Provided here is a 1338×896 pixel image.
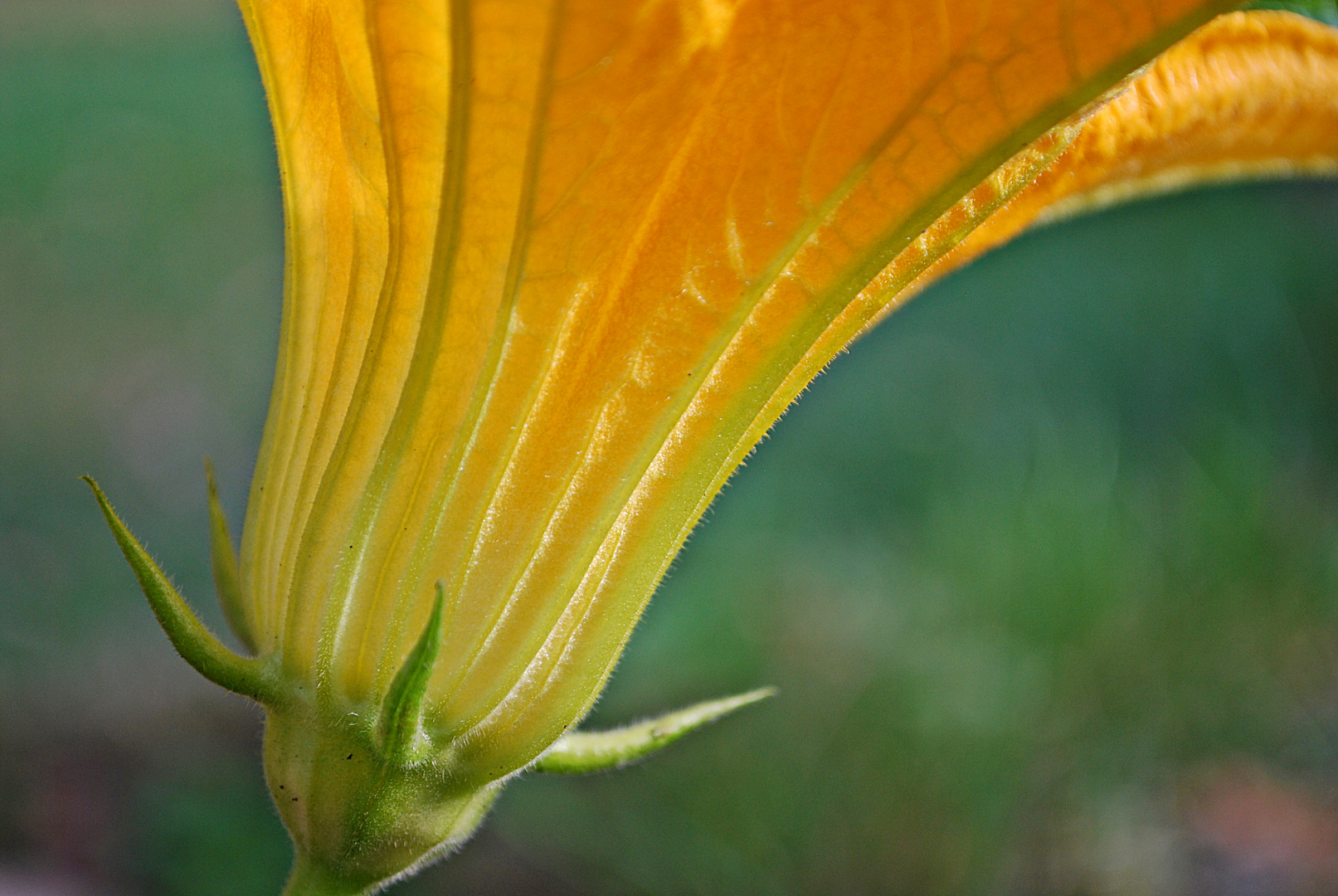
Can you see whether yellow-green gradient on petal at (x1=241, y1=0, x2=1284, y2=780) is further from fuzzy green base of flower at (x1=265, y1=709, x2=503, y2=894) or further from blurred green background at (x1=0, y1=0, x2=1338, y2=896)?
blurred green background at (x1=0, y1=0, x2=1338, y2=896)

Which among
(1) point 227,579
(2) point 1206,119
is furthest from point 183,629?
(2) point 1206,119

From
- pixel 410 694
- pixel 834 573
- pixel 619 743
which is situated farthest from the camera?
pixel 834 573

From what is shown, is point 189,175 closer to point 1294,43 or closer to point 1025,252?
point 1025,252

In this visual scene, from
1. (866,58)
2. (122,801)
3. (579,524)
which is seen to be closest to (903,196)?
(866,58)

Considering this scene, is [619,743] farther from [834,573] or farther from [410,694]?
[834,573]

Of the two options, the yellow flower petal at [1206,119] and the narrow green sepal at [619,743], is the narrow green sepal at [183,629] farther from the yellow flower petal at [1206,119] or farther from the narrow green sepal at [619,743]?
the yellow flower petal at [1206,119]
